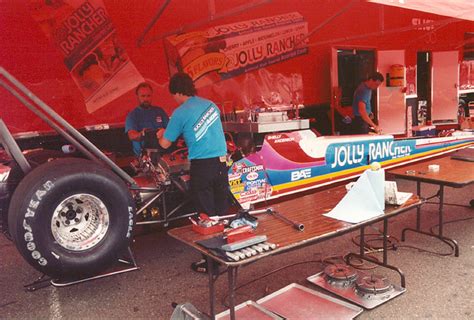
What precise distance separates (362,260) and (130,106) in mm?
4207

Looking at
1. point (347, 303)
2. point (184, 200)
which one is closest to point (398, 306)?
point (347, 303)

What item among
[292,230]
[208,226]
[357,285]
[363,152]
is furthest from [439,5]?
[208,226]

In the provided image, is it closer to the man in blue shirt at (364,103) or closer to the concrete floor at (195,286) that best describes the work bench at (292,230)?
the concrete floor at (195,286)

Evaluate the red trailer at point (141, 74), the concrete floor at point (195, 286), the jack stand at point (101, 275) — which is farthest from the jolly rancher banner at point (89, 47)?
the jack stand at point (101, 275)

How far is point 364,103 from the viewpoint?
683 cm

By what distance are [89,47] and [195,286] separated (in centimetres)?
412

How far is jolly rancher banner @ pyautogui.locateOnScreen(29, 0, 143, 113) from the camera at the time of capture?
5844 mm

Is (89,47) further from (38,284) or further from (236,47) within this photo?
(38,284)

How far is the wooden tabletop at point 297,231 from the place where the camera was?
250 centimetres

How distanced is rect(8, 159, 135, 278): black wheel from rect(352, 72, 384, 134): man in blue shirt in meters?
4.43

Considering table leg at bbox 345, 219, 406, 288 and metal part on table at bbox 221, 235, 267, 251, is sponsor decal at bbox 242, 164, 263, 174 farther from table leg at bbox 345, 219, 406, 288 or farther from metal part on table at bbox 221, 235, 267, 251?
metal part on table at bbox 221, 235, 267, 251

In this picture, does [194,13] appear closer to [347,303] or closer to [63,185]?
[63,185]

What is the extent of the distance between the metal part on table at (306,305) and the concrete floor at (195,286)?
0.49 feet

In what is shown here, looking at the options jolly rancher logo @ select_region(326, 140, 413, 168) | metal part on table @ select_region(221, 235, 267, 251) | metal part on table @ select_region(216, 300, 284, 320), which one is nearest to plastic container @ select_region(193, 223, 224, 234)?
metal part on table @ select_region(221, 235, 267, 251)
